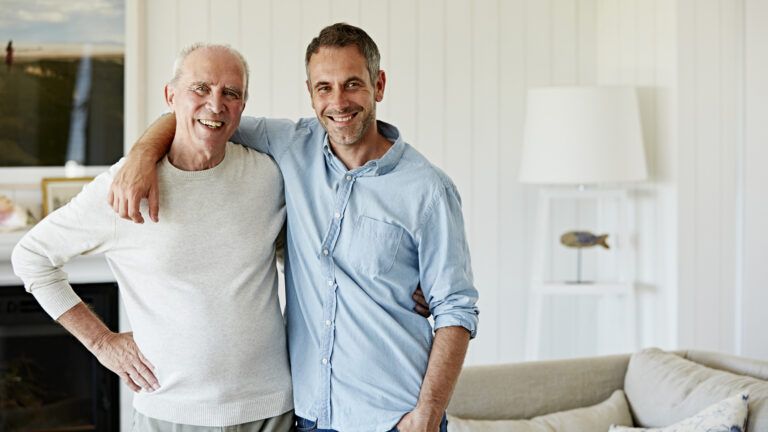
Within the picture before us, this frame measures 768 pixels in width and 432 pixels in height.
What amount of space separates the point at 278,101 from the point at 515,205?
3.88 ft

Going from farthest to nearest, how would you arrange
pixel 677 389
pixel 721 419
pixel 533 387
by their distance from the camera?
pixel 533 387, pixel 677 389, pixel 721 419

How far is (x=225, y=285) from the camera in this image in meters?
1.95

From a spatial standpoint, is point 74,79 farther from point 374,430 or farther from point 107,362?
point 374,430

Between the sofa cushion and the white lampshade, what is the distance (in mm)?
1068

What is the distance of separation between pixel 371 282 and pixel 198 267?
0.36 meters

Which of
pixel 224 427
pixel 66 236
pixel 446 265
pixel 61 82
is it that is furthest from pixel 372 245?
pixel 61 82

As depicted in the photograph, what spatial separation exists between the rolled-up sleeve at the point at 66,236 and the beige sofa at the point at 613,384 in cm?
126

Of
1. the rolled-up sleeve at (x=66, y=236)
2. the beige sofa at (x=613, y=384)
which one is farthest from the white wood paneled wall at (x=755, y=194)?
the rolled-up sleeve at (x=66, y=236)

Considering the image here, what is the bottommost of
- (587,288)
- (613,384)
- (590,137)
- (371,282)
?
(613,384)

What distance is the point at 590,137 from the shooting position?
389cm

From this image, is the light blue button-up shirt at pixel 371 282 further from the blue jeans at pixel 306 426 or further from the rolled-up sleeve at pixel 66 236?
the rolled-up sleeve at pixel 66 236

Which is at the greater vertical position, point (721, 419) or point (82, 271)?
point (82, 271)

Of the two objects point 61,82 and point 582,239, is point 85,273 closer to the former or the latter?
point 61,82

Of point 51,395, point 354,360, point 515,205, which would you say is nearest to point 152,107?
point 51,395
